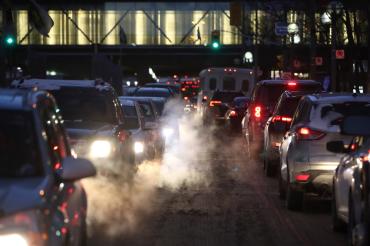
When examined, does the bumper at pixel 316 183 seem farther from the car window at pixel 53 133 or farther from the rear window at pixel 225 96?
the rear window at pixel 225 96

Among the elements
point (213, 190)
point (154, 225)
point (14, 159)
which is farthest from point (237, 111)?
point (14, 159)

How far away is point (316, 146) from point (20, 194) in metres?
7.57

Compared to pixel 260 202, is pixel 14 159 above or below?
above

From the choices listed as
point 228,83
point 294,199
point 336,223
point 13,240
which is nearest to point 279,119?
point 294,199

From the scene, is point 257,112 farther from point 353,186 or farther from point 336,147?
point 353,186

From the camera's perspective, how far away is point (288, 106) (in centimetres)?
1838

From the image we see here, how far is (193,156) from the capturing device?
2552 cm

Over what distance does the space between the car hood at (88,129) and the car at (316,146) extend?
2846mm

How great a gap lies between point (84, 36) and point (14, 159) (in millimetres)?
90071

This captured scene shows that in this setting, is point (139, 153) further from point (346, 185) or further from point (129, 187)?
point (346, 185)

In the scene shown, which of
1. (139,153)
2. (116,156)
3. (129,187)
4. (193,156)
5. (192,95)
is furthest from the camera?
(192,95)

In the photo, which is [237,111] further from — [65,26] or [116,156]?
[65,26]

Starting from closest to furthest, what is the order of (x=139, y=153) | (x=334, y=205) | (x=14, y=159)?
(x=14, y=159), (x=334, y=205), (x=139, y=153)

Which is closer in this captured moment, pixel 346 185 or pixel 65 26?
pixel 346 185
